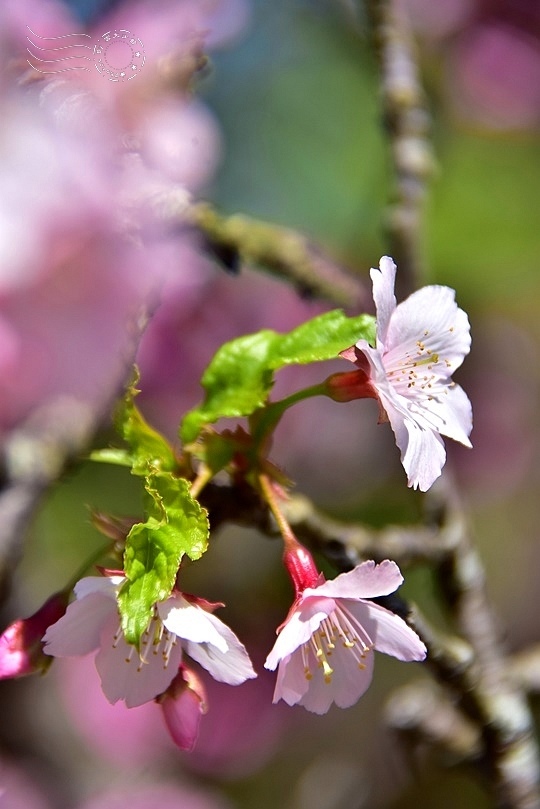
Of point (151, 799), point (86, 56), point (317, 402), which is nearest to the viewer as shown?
point (86, 56)

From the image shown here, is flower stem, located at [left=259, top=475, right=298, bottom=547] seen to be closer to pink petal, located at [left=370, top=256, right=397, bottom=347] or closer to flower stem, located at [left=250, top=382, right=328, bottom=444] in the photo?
flower stem, located at [left=250, top=382, right=328, bottom=444]

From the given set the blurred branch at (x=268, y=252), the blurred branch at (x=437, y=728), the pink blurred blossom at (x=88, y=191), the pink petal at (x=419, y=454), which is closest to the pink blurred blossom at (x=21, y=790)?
the pink blurred blossom at (x=88, y=191)

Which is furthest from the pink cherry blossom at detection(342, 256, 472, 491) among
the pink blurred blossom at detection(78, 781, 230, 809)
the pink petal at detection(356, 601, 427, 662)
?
the pink blurred blossom at detection(78, 781, 230, 809)

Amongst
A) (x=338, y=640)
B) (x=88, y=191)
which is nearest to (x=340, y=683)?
(x=338, y=640)

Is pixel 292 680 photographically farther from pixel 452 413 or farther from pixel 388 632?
pixel 452 413

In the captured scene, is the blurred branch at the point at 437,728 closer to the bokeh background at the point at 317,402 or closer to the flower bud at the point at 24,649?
the bokeh background at the point at 317,402

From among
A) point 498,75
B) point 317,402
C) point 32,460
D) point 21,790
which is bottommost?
point 21,790

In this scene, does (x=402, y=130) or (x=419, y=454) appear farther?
(x=402, y=130)
